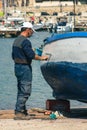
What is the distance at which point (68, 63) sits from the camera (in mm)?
14195

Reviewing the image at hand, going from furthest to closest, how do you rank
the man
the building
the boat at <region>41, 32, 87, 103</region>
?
the building < the boat at <region>41, 32, 87, 103</region> < the man

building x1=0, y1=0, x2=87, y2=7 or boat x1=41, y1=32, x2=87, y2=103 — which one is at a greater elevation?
boat x1=41, y1=32, x2=87, y2=103

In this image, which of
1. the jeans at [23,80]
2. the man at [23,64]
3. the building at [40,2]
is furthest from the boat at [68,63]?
the building at [40,2]

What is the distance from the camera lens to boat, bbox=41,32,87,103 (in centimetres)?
1392

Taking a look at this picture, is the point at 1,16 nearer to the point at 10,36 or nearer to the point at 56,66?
the point at 10,36

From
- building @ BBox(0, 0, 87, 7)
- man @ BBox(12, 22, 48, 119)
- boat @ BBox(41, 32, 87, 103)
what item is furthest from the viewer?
building @ BBox(0, 0, 87, 7)

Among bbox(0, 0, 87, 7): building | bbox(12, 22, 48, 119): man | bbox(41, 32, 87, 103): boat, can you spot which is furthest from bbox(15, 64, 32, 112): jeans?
bbox(0, 0, 87, 7): building

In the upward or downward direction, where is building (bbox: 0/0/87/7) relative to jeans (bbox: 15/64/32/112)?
downward

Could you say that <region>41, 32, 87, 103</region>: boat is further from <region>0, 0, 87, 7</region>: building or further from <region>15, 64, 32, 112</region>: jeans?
<region>0, 0, 87, 7</region>: building

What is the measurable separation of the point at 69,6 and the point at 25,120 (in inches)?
5872

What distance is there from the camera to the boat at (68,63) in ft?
45.7

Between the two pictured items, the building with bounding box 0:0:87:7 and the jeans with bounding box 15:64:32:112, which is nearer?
the jeans with bounding box 15:64:32:112

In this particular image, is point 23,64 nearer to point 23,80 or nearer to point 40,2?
point 23,80

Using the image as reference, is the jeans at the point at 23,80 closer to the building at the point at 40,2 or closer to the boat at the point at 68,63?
the boat at the point at 68,63
